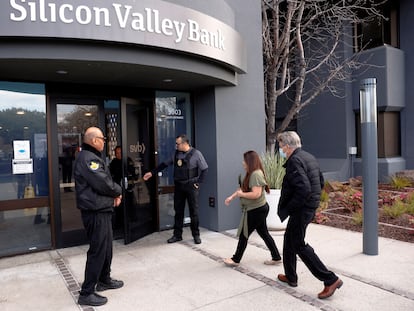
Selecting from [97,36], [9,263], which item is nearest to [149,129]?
[97,36]

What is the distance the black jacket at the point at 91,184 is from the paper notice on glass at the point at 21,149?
2.32 metres

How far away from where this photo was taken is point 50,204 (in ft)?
18.2

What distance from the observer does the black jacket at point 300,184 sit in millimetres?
3494

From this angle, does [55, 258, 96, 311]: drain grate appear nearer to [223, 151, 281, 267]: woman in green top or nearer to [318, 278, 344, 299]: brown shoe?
[223, 151, 281, 267]: woman in green top

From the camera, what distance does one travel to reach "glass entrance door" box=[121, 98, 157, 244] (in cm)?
577

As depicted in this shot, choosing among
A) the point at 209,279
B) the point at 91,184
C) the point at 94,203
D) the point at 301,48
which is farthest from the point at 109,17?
the point at 301,48

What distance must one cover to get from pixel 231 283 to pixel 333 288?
112 centimetres

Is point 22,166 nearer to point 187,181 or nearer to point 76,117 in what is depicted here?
point 76,117

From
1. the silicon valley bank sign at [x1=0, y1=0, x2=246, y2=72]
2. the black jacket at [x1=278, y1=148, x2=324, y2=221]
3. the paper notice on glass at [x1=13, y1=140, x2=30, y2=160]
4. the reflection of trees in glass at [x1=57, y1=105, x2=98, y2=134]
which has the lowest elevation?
the black jacket at [x1=278, y1=148, x2=324, y2=221]

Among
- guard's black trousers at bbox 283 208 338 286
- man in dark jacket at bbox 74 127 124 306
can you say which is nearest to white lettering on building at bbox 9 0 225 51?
man in dark jacket at bbox 74 127 124 306

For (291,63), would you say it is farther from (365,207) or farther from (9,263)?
(9,263)

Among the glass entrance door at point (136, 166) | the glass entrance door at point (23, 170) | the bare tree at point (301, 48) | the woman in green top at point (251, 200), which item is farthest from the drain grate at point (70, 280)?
the bare tree at point (301, 48)

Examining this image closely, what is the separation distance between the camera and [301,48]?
953 centimetres

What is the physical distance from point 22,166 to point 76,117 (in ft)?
3.73
